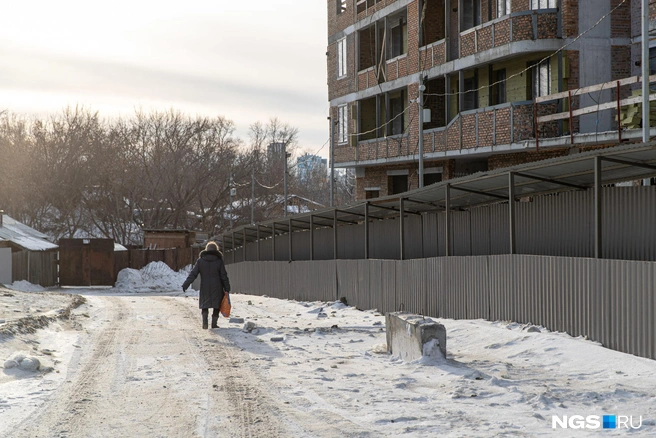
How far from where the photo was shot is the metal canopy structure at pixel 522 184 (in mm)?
12055

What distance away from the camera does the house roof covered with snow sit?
154 feet

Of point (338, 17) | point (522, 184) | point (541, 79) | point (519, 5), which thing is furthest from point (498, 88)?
point (522, 184)

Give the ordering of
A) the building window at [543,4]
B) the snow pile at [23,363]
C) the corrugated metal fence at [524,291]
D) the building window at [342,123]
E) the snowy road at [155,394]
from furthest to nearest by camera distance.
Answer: the building window at [342,123] → the building window at [543,4] → the corrugated metal fence at [524,291] → the snow pile at [23,363] → the snowy road at [155,394]

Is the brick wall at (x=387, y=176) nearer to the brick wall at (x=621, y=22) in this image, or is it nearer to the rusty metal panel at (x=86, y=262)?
the brick wall at (x=621, y=22)

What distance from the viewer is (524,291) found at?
13531mm

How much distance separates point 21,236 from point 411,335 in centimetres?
4493

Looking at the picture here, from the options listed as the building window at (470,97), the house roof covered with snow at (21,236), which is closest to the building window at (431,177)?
the building window at (470,97)

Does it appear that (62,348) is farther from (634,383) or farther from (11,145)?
(11,145)

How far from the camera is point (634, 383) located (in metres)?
8.98

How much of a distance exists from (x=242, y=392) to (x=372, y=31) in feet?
95.4

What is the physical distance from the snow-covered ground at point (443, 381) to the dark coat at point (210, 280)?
2.59 ft

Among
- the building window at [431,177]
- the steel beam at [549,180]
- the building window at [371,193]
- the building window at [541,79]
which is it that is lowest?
the steel beam at [549,180]

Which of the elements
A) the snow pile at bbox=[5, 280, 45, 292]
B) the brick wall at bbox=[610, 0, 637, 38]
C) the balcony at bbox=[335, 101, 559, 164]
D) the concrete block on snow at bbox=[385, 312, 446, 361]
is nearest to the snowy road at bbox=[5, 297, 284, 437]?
the concrete block on snow at bbox=[385, 312, 446, 361]

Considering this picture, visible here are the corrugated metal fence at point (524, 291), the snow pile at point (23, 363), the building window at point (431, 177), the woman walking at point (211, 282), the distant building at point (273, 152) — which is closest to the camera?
the snow pile at point (23, 363)
